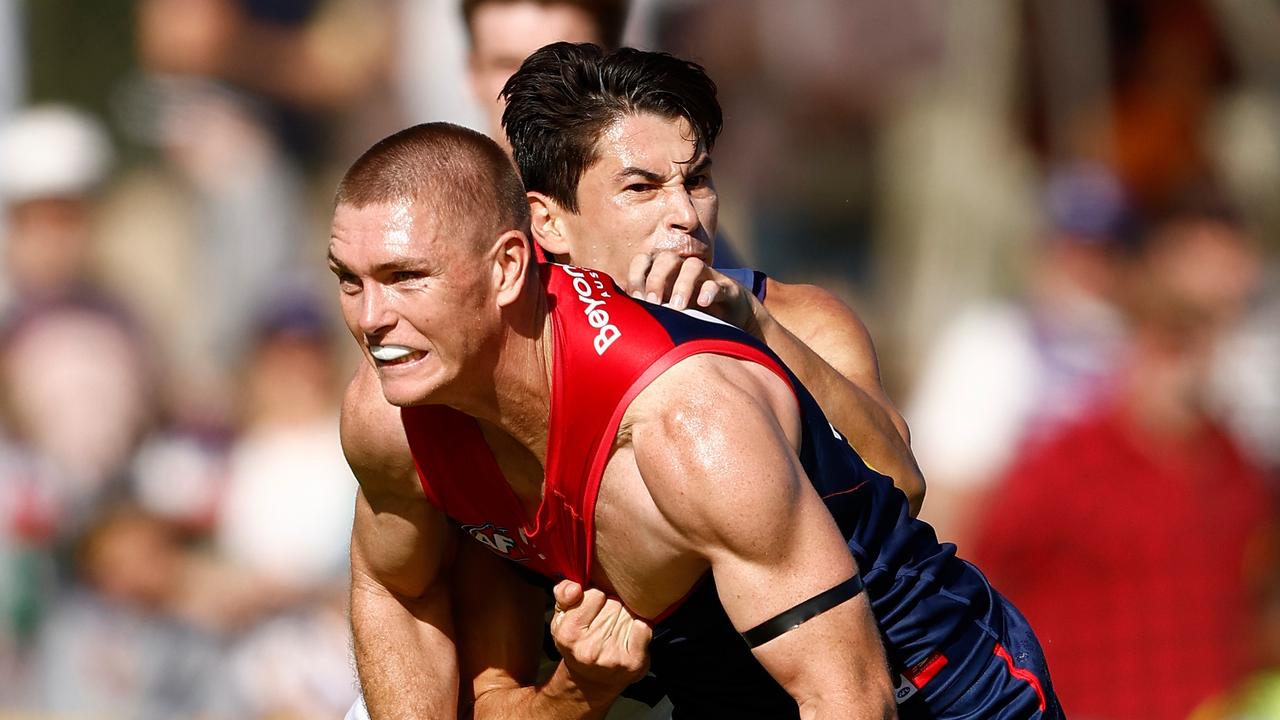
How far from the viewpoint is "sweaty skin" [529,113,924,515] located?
398cm

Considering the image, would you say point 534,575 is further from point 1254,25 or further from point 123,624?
point 1254,25

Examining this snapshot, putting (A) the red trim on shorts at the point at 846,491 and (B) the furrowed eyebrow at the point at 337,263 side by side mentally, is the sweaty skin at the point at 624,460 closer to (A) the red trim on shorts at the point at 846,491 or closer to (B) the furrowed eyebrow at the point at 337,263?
(B) the furrowed eyebrow at the point at 337,263

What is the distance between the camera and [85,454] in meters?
9.00

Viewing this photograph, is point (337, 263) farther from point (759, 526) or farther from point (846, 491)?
point (846, 491)

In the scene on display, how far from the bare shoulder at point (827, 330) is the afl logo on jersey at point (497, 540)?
895 millimetres

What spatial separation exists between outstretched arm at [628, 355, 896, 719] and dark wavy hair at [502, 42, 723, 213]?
0.92 meters

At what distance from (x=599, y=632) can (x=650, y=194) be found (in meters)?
1.01

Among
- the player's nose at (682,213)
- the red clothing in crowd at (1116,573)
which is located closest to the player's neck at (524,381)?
the player's nose at (682,213)

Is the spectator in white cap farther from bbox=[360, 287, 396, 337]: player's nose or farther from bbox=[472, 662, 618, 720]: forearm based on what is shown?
bbox=[360, 287, 396, 337]: player's nose

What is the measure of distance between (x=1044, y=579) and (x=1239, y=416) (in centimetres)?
202

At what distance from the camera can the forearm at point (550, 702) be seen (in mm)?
3945

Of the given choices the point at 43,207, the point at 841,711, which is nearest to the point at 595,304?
the point at 841,711

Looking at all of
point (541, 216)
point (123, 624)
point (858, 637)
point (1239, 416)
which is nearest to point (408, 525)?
point (541, 216)

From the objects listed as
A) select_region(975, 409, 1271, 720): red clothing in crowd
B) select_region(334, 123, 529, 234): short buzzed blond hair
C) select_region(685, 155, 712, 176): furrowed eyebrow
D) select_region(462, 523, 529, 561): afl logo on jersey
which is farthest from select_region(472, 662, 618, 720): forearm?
select_region(975, 409, 1271, 720): red clothing in crowd
